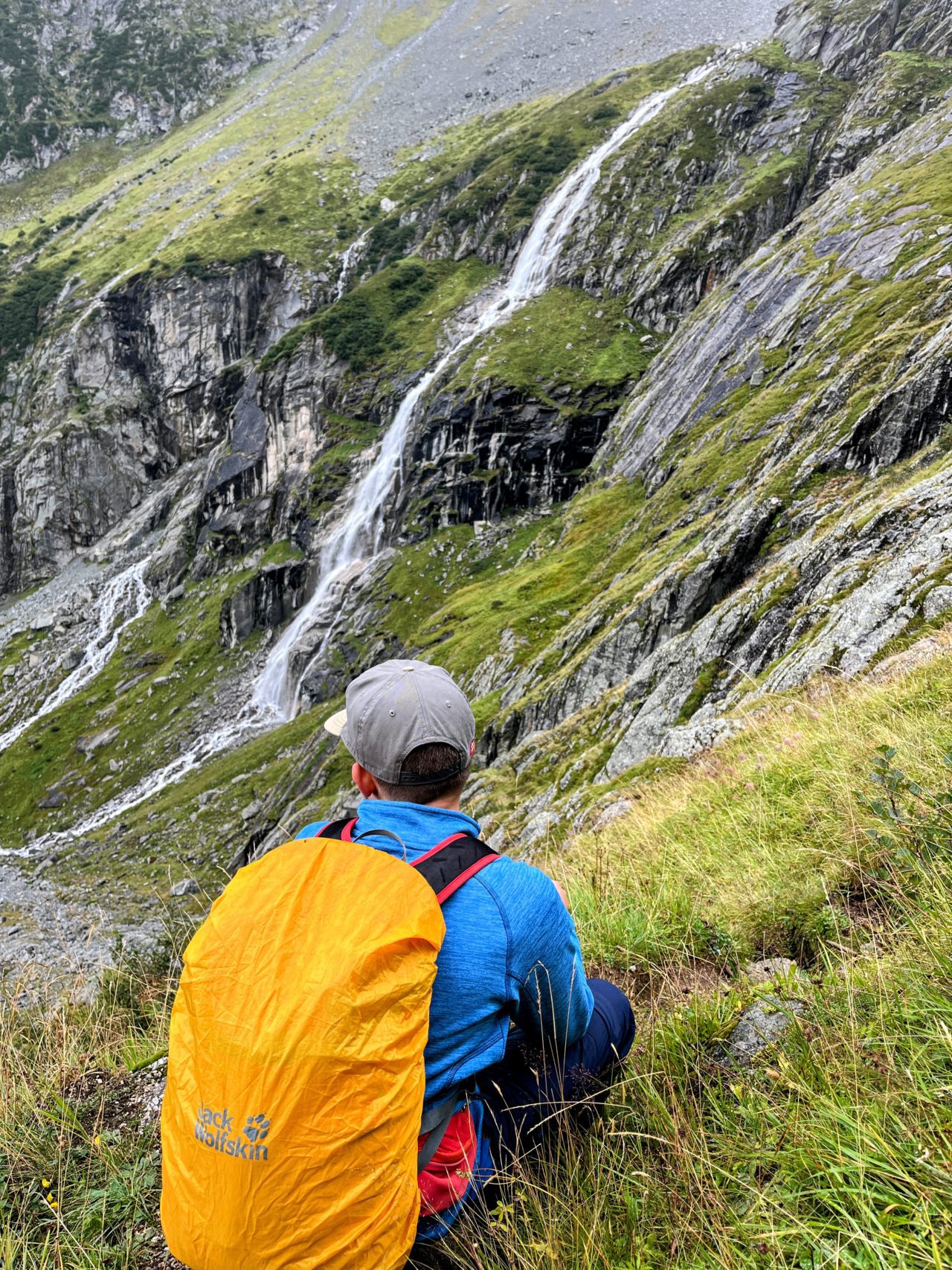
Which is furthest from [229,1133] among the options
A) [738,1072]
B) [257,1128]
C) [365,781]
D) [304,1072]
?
[738,1072]

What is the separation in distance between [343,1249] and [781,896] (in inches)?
114

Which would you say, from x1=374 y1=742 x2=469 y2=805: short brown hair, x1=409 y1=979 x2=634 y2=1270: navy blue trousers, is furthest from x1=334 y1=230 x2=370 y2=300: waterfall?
x1=409 y1=979 x2=634 y2=1270: navy blue trousers

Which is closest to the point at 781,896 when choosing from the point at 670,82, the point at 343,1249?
the point at 343,1249

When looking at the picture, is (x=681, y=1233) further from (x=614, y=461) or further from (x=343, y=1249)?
(x=614, y=461)

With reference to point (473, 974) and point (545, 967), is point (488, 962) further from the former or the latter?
point (545, 967)

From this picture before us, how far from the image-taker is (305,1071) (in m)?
2.03

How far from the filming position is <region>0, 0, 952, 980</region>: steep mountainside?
16.3 m

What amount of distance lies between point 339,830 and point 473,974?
0.84 metres

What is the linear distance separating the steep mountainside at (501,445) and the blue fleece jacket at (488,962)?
282 inches

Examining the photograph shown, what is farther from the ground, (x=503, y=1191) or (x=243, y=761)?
(x=503, y=1191)

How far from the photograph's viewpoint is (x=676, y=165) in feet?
232

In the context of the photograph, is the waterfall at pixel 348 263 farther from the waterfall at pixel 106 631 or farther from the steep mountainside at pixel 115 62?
the steep mountainside at pixel 115 62

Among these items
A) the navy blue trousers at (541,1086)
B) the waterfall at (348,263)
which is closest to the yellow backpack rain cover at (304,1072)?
the navy blue trousers at (541,1086)

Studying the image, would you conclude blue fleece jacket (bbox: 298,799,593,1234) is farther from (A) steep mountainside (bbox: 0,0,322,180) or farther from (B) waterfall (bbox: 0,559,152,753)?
(A) steep mountainside (bbox: 0,0,322,180)
